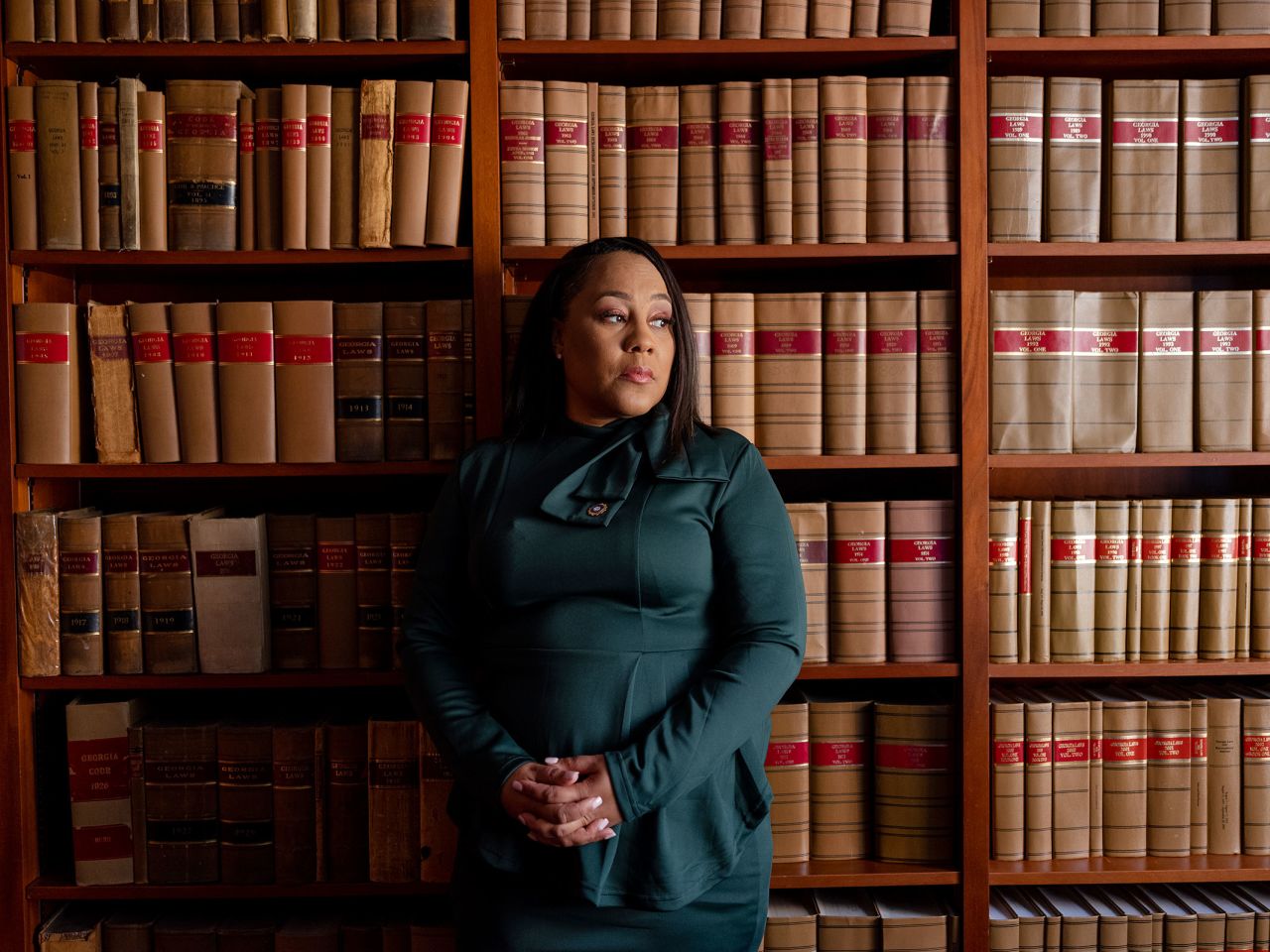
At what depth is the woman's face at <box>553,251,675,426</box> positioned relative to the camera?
139 centimetres

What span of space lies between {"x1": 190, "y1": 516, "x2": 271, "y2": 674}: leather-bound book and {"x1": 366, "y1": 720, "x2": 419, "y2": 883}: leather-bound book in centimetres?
26

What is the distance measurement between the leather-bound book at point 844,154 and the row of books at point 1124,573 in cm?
55

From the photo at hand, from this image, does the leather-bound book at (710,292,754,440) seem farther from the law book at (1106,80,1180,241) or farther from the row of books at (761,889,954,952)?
the row of books at (761,889,954,952)

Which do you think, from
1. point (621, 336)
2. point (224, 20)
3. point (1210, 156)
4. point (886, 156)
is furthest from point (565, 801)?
point (1210, 156)

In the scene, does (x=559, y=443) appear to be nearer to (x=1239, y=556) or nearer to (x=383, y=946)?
(x=383, y=946)

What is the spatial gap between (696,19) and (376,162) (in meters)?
0.60

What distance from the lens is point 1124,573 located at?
172 cm

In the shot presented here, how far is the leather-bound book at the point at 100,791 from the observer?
173cm

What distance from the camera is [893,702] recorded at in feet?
5.90

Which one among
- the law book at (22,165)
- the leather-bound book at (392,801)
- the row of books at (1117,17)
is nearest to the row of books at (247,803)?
the leather-bound book at (392,801)

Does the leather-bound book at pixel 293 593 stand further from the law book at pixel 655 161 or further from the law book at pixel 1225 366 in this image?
the law book at pixel 1225 366

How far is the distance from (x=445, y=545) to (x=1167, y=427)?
125 centimetres

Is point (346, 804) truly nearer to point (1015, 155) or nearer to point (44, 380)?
point (44, 380)

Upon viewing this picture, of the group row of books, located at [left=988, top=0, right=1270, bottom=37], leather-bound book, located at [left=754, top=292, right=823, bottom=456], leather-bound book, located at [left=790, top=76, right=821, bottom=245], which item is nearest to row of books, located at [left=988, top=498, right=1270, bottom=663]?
leather-bound book, located at [left=754, top=292, right=823, bottom=456]
